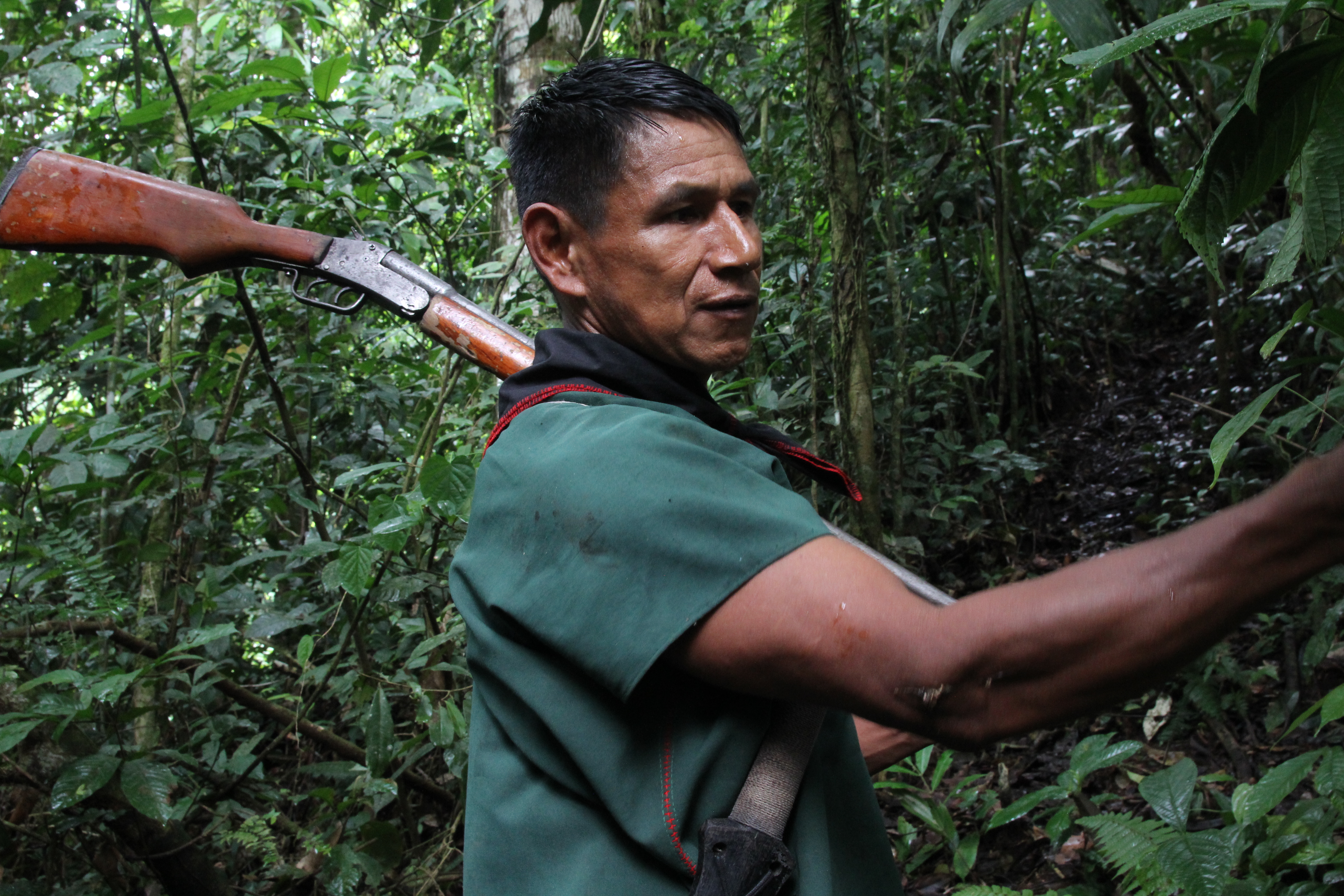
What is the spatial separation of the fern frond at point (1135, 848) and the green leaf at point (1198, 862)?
0.03 meters

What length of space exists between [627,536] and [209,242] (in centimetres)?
162

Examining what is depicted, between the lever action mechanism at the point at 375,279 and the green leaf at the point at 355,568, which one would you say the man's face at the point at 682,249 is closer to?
the lever action mechanism at the point at 375,279

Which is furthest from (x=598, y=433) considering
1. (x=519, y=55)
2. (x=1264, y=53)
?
(x=519, y=55)

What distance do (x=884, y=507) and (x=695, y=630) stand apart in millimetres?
3211

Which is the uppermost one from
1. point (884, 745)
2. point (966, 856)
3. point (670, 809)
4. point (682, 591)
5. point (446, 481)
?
point (682, 591)

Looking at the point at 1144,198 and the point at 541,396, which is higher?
the point at 1144,198

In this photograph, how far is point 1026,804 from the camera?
Answer: 2.41 meters

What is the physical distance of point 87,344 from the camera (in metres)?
3.93

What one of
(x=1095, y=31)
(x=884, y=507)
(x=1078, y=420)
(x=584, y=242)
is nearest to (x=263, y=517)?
(x=884, y=507)

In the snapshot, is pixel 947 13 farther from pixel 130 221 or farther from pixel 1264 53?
pixel 130 221

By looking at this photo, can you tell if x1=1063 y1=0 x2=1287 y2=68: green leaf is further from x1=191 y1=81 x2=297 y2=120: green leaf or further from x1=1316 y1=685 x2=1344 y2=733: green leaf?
x1=191 y1=81 x2=297 y2=120: green leaf

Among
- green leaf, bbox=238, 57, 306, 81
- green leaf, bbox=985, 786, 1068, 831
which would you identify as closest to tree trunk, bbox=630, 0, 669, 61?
green leaf, bbox=238, 57, 306, 81

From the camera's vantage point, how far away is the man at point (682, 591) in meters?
0.82

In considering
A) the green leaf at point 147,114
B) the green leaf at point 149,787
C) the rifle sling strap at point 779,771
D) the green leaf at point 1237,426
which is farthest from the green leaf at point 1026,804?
the green leaf at point 147,114
